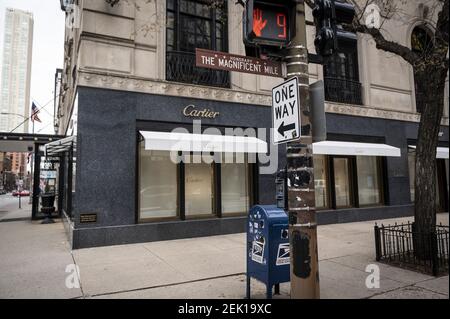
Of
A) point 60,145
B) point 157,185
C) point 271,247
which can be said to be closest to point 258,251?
point 271,247

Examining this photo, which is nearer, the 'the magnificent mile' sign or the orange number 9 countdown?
the orange number 9 countdown

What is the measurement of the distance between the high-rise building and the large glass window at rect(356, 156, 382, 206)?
64.9 metres

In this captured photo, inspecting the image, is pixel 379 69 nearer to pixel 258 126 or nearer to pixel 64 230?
pixel 258 126

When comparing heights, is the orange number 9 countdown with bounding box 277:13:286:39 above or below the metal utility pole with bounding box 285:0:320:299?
above

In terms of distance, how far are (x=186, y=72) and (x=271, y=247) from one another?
7.23m

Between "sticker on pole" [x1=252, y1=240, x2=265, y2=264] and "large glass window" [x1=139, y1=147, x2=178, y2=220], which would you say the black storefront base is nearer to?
"large glass window" [x1=139, y1=147, x2=178, y2=220]

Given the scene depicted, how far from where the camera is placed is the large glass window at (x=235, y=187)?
10688 mm

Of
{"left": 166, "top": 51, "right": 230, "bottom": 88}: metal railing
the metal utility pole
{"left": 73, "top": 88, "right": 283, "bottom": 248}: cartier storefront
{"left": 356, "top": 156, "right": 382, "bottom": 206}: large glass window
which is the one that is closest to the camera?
the metal utility pole

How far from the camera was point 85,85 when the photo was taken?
8.68 meters

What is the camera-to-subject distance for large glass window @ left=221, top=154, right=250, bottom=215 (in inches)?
421

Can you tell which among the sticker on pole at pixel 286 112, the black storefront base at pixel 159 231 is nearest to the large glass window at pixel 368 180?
the black storefront base at pixel 159 231

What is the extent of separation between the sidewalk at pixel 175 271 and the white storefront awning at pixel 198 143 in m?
2.54

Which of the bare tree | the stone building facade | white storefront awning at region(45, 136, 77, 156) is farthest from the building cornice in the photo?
the bare tree
